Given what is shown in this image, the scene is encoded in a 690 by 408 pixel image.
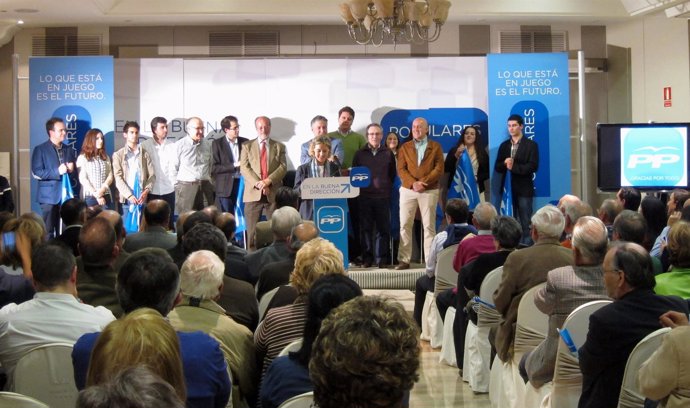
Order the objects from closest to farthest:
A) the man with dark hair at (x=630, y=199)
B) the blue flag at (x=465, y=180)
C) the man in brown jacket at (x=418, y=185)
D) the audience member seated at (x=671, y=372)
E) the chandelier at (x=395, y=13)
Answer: the audience member seated at (x=671, y=372), the man with dark hair at (x=630, y=199), the chandelier at (x=395, y=13), the man in brown jacket at (x=418, y=185), the blue flag at (x=465, y=180)

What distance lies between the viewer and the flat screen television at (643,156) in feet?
32.7

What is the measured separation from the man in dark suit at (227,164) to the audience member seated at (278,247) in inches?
188

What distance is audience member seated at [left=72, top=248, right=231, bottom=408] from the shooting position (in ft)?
9.09

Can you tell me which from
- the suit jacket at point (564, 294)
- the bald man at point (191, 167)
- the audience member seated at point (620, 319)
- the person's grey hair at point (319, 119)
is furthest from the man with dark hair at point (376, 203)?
the audience member seated at point (620, 319)

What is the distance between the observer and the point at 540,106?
10.8m

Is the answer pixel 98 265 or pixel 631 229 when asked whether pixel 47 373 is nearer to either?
pixel 98 265

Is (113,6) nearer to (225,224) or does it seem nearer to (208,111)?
(208,111)

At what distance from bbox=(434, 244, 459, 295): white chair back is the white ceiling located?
17.6 ft

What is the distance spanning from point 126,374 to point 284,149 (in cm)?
870

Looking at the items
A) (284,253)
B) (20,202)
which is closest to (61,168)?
(20,202)

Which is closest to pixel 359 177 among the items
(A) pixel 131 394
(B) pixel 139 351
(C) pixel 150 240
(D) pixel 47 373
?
(C) pixel 150 240

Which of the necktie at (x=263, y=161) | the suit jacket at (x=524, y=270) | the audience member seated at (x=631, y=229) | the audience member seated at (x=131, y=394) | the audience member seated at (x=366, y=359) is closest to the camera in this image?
the audience member seated at (x=131, y=394)

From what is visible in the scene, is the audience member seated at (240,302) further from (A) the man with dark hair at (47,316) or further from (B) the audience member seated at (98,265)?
(A) the man with dark hair at (47,316)

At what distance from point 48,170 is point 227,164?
1998 mm
